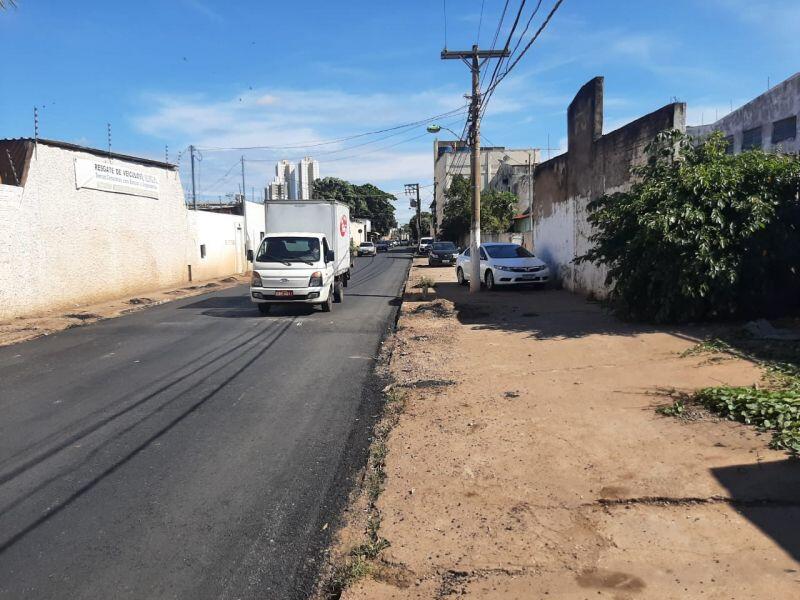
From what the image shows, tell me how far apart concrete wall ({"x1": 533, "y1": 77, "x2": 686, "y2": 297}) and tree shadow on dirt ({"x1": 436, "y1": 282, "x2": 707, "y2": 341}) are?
938 mm

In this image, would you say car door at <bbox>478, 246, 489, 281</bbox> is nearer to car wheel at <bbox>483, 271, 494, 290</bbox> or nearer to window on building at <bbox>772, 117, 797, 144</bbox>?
car wheel at <bbox>483, 271, 494, 290</bbox>

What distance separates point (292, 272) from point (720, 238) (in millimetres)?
9206

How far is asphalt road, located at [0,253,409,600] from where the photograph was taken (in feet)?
12.0

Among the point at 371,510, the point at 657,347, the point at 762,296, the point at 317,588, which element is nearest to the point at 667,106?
the point at 762,296

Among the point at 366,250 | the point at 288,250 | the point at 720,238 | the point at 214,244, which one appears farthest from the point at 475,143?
the point at 366,250

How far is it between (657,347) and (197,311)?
1187cm

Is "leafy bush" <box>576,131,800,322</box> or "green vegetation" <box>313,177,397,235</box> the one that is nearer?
"leafy bush" <box>576,131,800,322</box>

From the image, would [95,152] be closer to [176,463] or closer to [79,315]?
[79,315]

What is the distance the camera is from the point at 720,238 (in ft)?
32.1

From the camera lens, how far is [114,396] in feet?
25.1

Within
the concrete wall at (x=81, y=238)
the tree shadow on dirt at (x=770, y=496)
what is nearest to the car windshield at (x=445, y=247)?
the concrete wall at (x=81, y=238)

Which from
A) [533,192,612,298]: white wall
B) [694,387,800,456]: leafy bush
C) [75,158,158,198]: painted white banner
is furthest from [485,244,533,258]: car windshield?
[694,387,800,456]: leafy bush

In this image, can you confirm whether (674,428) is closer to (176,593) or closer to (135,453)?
(176,593)

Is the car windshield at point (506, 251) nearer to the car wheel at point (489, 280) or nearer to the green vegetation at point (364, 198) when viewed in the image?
the car wheel at point (489, 280)
